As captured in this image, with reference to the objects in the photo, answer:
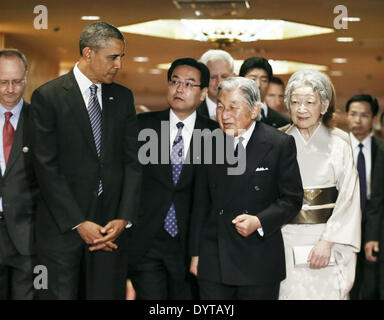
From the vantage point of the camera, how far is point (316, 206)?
3504 mm

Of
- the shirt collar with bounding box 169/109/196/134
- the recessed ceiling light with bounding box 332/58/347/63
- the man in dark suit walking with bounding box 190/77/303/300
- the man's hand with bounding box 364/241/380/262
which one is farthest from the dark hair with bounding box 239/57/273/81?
the recessed ceiling light with bounding box 332/58/347/63

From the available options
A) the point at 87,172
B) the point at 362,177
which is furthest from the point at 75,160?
the point at 362,177

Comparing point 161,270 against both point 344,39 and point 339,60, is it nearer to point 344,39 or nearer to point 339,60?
point 344,39

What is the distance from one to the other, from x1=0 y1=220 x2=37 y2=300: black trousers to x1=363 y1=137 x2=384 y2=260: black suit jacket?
97.0 inches

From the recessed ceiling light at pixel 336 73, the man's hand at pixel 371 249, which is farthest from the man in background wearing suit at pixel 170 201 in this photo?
the recessed ceiling light at pixel 336 73

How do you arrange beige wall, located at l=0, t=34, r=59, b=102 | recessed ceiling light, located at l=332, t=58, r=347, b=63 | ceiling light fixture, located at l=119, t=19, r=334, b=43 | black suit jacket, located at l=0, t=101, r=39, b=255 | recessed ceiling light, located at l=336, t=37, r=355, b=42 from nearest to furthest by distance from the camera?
1. black suit jacket, located at l=0, t=101, r=39, b=255
2. beige wall, located at l=0, t=34, r=59, b=102
3. ceiling light fixture, located at l=119, t=19, r=334, b=43
4. recessed ceiling light, located at l=336, t=37, r=355, b=42
5. recessed ceiling light, located at l=332, t=58, r=347, b=63

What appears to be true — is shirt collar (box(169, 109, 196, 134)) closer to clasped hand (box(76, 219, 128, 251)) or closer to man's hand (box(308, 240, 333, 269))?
clasped hand (box(76, 219, 128, 251))

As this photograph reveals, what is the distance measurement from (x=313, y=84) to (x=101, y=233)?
4.72ft

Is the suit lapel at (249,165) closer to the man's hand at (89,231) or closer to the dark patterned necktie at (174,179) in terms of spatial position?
the dark patterned necktie at (174,179)

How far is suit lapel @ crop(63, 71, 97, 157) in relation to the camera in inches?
128

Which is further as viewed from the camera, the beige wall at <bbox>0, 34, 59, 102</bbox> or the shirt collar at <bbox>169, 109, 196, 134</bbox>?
the beige wall at <bbox>0, 34, 59, 102</bbox>

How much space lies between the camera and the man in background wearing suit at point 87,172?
126 inches

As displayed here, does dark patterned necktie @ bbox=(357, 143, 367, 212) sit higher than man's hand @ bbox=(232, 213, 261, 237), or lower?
higher

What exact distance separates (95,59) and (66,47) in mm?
2611
